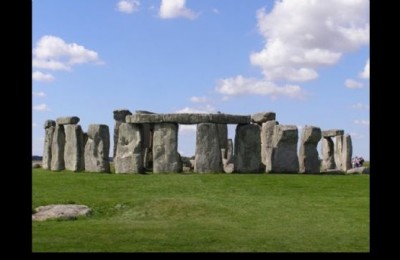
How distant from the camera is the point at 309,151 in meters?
24.9

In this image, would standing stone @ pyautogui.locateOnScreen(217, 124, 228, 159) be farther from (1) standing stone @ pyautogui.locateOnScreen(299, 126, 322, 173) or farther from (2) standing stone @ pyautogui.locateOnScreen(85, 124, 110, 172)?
(2) standing stone @ pyautogui.locateOnScreen(85, 124, 110, 172)

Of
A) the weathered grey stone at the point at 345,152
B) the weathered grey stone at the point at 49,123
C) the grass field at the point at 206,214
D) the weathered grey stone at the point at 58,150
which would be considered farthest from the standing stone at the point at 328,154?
the weathered grey stone at the point at 49,123

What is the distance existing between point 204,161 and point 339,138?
414 inches

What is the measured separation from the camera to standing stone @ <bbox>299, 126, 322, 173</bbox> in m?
24.6

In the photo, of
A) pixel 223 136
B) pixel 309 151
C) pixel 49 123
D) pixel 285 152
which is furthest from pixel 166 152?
pixel 49 123

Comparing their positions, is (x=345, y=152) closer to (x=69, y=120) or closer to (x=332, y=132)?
(x=332, y=132)

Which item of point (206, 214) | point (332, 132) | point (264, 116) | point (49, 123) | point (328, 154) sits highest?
point (264, 116)

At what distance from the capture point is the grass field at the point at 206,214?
10.6 metres

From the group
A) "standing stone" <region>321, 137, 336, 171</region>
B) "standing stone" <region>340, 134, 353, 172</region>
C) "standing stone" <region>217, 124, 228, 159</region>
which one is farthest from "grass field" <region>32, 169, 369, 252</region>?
"standing stone" <region>340, 134, 353, 172</region>

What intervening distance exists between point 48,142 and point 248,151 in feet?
32.9

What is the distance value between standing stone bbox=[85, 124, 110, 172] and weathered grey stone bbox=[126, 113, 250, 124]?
1460 mm

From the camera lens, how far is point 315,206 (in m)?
15.8

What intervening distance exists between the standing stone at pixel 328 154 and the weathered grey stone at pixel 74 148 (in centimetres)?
1194

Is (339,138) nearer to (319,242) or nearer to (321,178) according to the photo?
(321,178)
